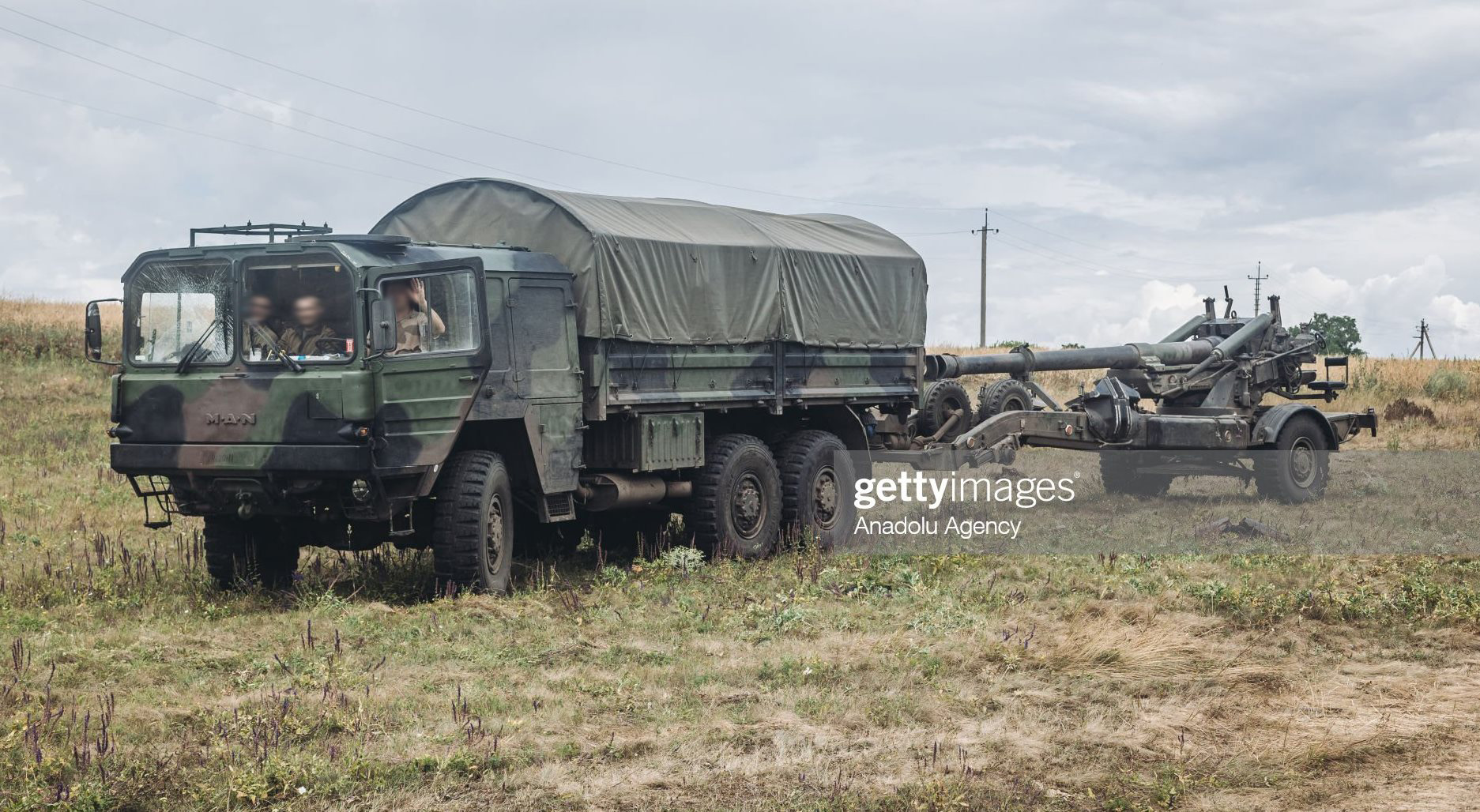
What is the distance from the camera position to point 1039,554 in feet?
43.9

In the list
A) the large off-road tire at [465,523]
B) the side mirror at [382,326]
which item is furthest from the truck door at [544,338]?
the side mirror at [382,326]

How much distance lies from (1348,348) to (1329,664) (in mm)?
68700

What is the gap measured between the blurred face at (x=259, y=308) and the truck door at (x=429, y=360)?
0.86 m

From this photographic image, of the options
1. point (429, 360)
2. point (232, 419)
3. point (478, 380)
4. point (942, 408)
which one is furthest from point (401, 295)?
point (942, 408)

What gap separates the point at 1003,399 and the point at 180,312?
32.4ft

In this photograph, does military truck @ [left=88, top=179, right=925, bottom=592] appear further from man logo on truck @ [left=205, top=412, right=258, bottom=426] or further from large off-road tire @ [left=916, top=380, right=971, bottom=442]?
large off-road tire @ [left=916, top=380, right=971, bottom=442]

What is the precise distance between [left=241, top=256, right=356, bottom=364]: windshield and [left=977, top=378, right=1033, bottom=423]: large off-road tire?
8830mm

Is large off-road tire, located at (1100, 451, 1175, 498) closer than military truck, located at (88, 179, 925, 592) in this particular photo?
No

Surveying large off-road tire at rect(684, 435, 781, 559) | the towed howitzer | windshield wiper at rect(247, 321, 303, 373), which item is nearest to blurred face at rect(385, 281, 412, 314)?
windshield wiper at rect(247, 321, 303, 373)

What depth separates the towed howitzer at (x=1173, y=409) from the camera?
16.9m

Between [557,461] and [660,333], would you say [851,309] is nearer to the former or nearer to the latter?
[660,333]

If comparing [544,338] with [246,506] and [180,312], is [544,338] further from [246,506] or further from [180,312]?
[180,312]

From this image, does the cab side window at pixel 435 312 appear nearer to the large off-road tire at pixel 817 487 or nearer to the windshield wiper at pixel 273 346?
the windshield wiper at pixel 273 346

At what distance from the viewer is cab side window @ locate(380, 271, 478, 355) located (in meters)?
10.4
